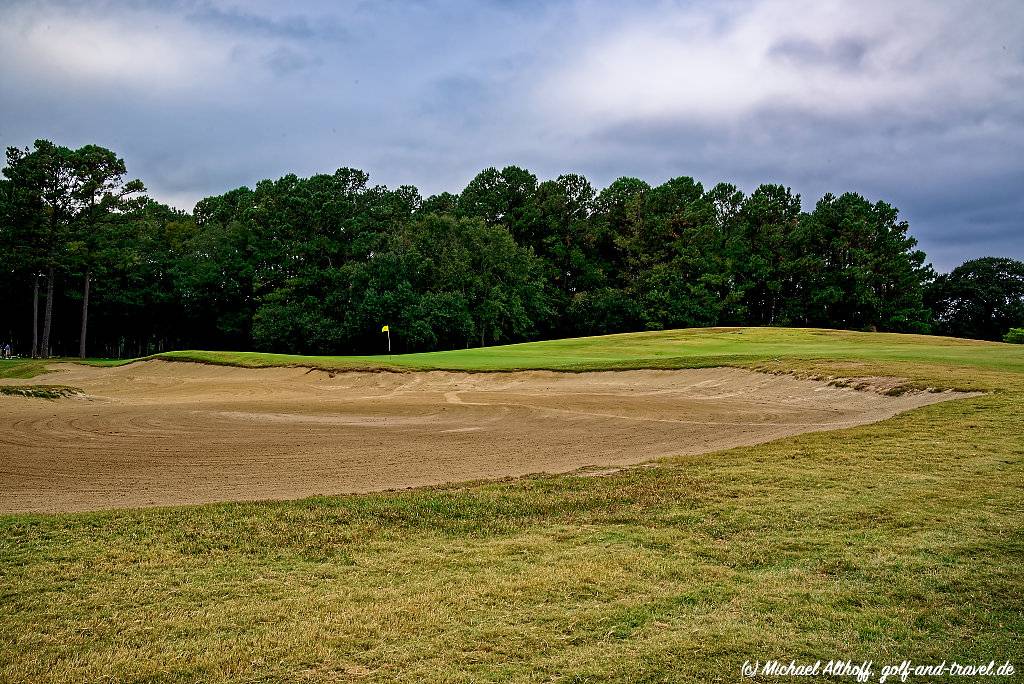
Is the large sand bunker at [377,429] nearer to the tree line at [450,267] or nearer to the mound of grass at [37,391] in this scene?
the mound of grass at [37,391]

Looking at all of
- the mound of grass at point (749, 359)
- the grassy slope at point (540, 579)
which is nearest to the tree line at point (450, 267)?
the mound of grass at point (749, 359)

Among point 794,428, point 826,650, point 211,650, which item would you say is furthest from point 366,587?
point 794,428

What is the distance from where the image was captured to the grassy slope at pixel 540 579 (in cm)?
436

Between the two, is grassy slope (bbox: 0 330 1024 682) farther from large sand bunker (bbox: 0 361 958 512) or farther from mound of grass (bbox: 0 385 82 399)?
mound of grass (bbox: 0 385 82 399)

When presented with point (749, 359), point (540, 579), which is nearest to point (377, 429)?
point (540, 579)

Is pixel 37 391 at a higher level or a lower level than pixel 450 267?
lower

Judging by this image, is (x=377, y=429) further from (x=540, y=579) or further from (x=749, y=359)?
(x=749, y=359)

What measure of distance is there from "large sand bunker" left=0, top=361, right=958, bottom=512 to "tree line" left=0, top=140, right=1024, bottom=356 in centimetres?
3543

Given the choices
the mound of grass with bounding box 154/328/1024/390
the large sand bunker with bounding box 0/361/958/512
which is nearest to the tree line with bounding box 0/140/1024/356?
Answer: the mound of grass with bounding box 154/328/1024/390

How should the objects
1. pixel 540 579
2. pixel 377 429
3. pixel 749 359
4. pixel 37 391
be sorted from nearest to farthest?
1. pixel 540 579
2. pixel 377 429
3. pixel 37 391
4. pixel 749 359

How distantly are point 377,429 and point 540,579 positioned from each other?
10017 millimetres

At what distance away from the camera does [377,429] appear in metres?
15.2

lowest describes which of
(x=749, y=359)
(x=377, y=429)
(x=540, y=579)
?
(x=377, y=429)

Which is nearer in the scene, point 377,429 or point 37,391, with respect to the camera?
point 377,429
